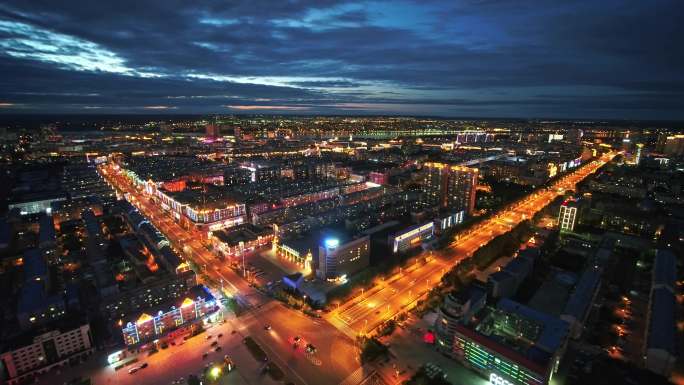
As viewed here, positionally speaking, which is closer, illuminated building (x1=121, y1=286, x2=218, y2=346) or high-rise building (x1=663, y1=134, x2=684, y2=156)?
illuminated building (x1=121, y1=286, x2=218, y2=346)

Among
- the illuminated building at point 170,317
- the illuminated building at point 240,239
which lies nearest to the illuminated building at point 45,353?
the illuminated building at point 170,317

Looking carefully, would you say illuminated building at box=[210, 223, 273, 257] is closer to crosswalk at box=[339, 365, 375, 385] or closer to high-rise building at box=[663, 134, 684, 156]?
crosswalk at box=[339, 365, 375, 385]

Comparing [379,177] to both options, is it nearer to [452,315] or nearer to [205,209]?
[205,209]

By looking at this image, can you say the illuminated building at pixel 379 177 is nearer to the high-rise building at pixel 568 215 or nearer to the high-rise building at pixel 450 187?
the high-rise building at pixel 450 187

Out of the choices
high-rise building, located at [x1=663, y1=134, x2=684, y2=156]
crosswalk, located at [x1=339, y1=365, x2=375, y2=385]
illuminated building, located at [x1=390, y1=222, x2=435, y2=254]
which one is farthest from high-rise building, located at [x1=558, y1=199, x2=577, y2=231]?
high-rise building, located at [x1=663, y1=134, x2=684, y2=156]

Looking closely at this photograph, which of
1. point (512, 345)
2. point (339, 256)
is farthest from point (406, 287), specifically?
point (512, 345)

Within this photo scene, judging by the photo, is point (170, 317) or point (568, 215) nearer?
point (170, 317)
